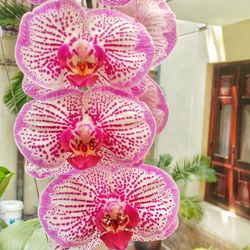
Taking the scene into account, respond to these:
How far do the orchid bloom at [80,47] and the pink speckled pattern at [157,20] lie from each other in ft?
0.11

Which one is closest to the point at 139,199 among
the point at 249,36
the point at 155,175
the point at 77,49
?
the point at 155,175

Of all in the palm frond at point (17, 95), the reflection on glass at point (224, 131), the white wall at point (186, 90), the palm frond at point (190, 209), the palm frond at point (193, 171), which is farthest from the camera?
the white wall at point (186, 90)

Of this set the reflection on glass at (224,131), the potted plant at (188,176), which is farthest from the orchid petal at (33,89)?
the reflection on glass at (224,131)

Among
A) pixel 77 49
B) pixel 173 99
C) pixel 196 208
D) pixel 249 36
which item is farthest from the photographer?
pixel 173 99

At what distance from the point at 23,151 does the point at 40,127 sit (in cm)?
3

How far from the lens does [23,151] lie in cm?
33

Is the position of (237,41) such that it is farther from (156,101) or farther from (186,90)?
(156,101)

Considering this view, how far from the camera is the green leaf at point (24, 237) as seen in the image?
1.82ft

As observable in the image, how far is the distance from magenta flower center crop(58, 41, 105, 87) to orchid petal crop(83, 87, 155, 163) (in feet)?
0.06

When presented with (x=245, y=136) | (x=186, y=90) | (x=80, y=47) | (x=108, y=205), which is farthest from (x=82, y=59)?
(x=186, y=90)

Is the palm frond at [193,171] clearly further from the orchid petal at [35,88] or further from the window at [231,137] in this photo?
the orchid petal at [35,88]

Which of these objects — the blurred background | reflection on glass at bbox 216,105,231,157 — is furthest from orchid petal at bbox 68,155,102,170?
reflection on glass at bbox 216,105,231,157

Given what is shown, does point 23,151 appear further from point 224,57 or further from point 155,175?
point 224,57

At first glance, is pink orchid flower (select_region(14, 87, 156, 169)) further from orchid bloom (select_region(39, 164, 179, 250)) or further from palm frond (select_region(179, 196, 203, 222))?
palm frond (select_region(179, 196, 203, 222))
